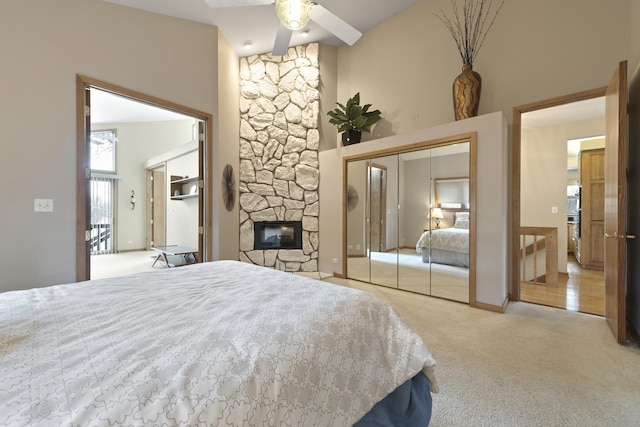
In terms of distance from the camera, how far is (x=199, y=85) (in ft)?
11.8

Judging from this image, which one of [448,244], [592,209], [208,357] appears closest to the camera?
[208,357]

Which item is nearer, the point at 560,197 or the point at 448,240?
the point at 448,240

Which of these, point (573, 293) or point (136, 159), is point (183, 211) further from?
point (573, 293)

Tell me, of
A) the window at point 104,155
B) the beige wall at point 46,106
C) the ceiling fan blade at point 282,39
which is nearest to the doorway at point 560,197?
the ceiling fan blade at point 282,39

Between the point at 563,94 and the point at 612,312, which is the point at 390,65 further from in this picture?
the point at 612,312

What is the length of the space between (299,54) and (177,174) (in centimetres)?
406

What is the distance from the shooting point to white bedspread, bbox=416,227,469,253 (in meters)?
3.37

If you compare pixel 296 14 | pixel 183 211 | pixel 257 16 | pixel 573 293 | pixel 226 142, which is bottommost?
pixel 573 293

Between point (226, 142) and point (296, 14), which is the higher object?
point (296, 14)

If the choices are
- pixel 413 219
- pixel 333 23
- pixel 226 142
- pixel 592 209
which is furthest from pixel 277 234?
pixel 592 209

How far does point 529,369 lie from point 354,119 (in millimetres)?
3689

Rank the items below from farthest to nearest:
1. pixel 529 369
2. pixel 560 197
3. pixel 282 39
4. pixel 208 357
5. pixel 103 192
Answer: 1. pixel 103 192
2. pixel 560 197
3. pixel 282 39
4. pixel 529 369
5. pixel 208 357

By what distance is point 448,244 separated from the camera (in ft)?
11.5

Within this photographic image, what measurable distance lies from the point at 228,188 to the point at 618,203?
13.8 feet
